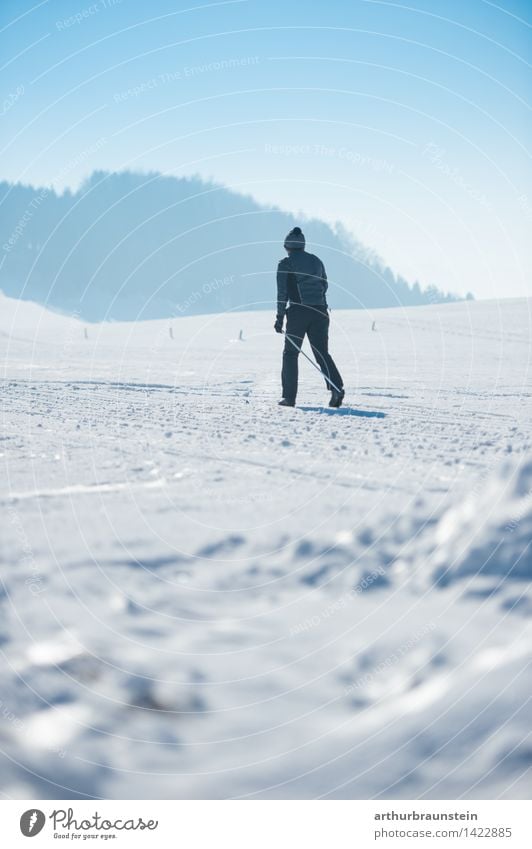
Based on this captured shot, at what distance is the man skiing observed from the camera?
7.89 meters

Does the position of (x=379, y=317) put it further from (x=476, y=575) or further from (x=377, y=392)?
(x=476, y=575)

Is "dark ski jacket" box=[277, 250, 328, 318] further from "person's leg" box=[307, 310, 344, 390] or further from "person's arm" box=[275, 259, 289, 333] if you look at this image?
"person's leg" box=[307, 310, 344, 390]

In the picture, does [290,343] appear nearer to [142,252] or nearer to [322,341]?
[322,341]

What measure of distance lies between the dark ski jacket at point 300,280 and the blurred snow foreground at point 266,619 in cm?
256

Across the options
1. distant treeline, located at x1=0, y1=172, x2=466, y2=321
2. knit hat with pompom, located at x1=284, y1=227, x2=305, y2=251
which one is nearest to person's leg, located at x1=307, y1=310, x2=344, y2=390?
knit hat with pompom, located at x1=284, y1=227, x2=305, y2=251

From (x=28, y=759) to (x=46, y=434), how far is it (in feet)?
13.2

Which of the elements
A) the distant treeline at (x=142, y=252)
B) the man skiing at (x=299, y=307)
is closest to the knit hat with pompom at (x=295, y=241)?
the man skiing at (x=299, y=307)

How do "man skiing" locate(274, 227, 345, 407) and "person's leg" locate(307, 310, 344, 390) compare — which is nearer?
"man skiing" locate(274, 227, 345, 407)

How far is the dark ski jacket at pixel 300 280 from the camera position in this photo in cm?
785

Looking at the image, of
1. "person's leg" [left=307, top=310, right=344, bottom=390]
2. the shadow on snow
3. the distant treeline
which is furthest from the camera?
the distant treeline

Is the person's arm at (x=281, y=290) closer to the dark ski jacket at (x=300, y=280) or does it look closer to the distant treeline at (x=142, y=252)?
the dark ski jacket at (x=300, y=280)

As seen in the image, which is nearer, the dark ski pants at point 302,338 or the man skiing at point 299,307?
the man skiing at point 299,307

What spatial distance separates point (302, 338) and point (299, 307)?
0.34 m

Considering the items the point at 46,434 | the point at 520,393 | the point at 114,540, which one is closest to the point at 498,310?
the point at 520,393
